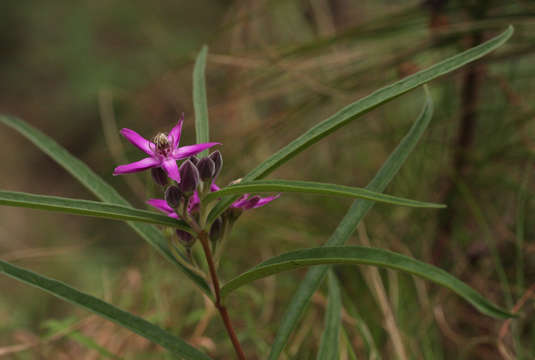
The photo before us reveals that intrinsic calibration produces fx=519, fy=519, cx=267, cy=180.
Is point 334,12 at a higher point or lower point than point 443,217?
higher

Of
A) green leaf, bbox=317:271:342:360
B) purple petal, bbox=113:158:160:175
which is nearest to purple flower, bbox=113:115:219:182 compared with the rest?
purple petal, bbox=113:158:160:175

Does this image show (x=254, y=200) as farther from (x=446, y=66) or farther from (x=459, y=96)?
(x=459, y=96)

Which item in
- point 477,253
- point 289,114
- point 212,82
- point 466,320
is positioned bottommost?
point 466,320

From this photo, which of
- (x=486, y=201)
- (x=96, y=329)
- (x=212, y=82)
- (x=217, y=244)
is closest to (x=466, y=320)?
(x=486, y=201)

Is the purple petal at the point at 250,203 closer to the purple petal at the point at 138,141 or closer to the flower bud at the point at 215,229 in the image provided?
the flower bud at the point at 215,229

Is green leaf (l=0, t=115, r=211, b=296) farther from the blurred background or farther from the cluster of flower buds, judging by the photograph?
the blurred background

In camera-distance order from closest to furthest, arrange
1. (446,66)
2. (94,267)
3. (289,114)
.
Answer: (446,66) < (289,114) < (94,267)

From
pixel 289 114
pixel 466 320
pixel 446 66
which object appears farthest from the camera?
pixel 289 114
